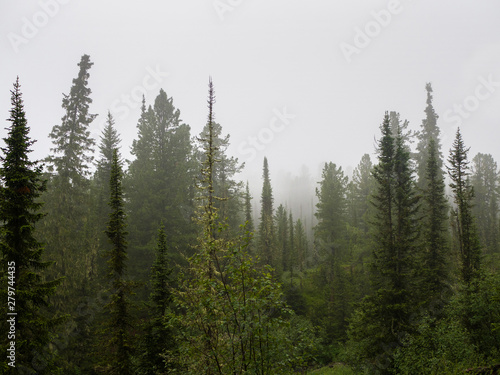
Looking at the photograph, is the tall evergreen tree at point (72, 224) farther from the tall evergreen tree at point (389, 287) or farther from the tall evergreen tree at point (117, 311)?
the tall evergreen tree at point (389, 287)

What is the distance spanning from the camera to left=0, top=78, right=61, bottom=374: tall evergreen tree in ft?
32.0

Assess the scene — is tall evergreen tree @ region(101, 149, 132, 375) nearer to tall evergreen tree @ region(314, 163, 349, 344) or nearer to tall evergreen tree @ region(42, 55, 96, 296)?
tall evergreen tree @ region(42, 55, 96, 296)

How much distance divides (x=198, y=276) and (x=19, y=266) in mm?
6881

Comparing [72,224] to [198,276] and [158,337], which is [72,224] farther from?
[198,276]

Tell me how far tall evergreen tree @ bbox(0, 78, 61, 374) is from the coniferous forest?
6 cm

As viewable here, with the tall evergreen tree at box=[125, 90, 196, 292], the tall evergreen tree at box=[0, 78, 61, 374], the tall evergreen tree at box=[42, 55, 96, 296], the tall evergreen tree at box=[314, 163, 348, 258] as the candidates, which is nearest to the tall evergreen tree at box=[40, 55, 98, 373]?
the tall evergreen tree at box=[42, 55, 96, 296]

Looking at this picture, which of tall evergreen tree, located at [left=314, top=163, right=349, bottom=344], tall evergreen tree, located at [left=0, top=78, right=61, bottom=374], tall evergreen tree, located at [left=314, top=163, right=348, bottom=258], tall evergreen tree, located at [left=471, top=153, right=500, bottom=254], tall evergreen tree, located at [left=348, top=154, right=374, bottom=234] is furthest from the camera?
tall evergreen tree, located at [left=348, top=154, right=374, bottom=234]

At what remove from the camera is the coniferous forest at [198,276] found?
6.47 metres

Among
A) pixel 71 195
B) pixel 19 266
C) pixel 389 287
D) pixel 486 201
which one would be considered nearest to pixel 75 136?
pixel 71 195

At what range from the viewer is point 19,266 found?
10.5 m

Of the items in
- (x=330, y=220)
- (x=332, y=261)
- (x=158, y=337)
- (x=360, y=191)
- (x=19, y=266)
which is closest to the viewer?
(x=19, y=266)

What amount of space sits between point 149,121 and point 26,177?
21846 millimetres

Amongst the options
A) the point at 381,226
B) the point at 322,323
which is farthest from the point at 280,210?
the point at 381,226

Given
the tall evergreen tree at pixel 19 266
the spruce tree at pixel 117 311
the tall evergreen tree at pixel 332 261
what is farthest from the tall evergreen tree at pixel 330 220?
the tall evergreen tree at pixel 19 266
